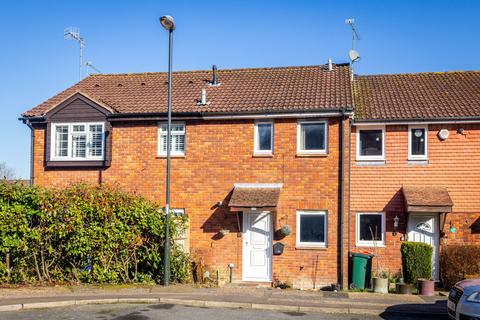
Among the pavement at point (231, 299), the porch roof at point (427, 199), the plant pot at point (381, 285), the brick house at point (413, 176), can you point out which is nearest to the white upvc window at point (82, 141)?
the pavement at point (231, 299)

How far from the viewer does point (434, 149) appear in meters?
17.1

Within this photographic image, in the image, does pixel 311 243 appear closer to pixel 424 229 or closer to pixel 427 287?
pixel 424 229

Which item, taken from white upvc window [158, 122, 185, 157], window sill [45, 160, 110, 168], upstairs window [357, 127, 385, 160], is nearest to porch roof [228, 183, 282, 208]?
white upvc window [158, 122, 185, 157]

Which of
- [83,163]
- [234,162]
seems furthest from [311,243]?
[83,163]

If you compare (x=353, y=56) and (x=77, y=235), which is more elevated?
(x=353, y=56)

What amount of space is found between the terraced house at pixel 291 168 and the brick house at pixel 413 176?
31 mm

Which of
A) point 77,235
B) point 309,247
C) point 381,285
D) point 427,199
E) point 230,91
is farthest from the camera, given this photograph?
point 230,91

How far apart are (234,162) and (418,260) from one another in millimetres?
6118

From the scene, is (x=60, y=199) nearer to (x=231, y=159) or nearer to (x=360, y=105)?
(x=231, y=159)

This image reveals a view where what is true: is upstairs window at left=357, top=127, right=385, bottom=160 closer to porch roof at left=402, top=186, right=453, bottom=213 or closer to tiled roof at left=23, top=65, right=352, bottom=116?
tiled roof at left=23, top=65, right=352, bottom=116

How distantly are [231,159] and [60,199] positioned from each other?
17.2 feet

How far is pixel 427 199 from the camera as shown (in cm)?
1625

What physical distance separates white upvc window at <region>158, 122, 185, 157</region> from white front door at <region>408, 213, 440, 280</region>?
744cm

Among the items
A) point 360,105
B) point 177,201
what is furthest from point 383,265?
point 177,201
